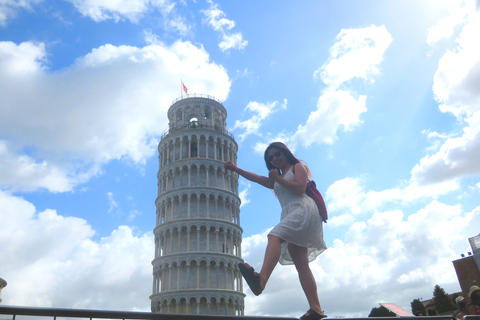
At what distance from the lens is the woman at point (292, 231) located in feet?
15.2

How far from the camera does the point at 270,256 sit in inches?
183

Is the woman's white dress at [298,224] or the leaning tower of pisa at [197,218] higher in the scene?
the leaning tower of pisa at [197,218]

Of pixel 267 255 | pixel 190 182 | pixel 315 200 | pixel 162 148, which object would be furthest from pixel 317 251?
pixel 162 148

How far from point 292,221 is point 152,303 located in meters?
43.3

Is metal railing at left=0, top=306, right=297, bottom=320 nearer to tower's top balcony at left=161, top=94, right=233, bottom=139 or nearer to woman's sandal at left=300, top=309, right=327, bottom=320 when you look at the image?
woman's sandal at left=300, top=309, right=327, bottom=320

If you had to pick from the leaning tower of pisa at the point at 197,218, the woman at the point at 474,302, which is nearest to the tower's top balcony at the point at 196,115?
the leaning tower of pisa at the point at 197,218

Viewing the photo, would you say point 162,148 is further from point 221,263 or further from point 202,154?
point 221,263

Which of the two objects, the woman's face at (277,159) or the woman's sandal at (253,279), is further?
the woman's face at (277,159)

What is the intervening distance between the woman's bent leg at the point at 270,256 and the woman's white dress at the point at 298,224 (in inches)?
3.3

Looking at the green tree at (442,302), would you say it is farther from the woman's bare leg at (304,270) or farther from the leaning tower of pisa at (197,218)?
the woman's bare leg at (304,270)

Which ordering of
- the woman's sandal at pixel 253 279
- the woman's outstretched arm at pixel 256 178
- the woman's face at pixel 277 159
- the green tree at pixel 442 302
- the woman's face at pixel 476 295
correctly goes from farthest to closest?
the green tree at pixel 442 302 → the woman's face at pixel 476 295 → the woman's face at pixel 277 159 → the woman's outstretched arm at pixel 256 178 → the woman's sandal at pixel 253 279

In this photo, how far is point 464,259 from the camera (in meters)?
37.3

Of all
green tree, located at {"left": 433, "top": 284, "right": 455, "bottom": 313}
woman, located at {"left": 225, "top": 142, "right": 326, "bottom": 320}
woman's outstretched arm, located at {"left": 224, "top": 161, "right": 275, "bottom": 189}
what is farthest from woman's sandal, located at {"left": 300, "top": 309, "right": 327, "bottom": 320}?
green tree, located at {"left": 433, "top": 284, "right": 455, "bottom": 313}

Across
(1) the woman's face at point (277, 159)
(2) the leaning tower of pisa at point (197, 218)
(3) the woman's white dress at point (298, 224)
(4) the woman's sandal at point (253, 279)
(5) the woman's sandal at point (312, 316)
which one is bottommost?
(5) the woman's sandal at point (312, 316)
